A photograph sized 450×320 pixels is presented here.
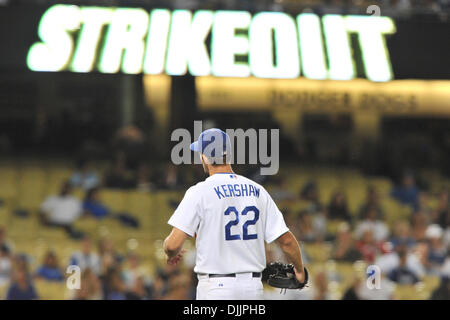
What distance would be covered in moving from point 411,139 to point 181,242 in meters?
11.0

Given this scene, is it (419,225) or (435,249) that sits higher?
(419,225)

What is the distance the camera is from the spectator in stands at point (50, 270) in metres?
11.6

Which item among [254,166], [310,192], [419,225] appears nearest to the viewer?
[254,166]

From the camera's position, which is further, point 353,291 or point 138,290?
point 353,291

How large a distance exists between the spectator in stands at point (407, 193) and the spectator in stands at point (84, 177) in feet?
17.4

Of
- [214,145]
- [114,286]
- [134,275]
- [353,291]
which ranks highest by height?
[134,275]

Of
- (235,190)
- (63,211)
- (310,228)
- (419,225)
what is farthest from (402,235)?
(235,190)

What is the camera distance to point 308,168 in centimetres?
1402

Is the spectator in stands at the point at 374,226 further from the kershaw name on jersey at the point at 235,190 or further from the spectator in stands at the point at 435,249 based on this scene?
the kershaw name on jersey at the point at 235,190

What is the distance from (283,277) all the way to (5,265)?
7.86 meters

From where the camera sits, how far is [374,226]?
12836 mm

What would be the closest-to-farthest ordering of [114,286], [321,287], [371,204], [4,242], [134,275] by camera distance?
[114,286]
[321,287]
[134,275]
[4,242]
[371,204]

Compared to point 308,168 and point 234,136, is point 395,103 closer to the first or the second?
point 308,168

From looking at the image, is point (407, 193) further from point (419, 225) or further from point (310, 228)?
point (310, 228)
